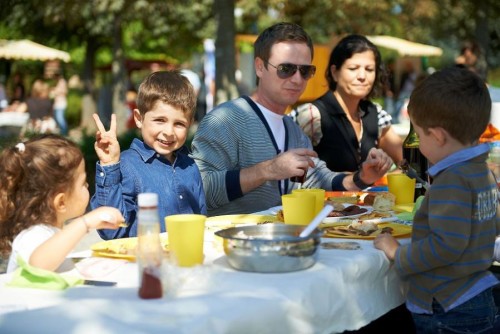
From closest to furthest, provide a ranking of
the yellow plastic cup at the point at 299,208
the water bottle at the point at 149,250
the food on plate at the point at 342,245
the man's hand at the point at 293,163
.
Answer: the water bottle at the point at 149,250, the food on plate at the point at 342,245, the yellow plastic cup at the point at 299,208, the man's hand at the point at 293,163

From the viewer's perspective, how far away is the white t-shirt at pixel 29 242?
2551 millimetres

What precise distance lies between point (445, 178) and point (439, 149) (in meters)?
0.15

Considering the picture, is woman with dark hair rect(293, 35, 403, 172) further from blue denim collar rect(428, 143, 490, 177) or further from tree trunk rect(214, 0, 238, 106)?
tree trunk rect(214, 0, 238, 106)

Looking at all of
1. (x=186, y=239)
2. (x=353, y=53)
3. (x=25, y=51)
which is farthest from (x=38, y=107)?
(x=186, y=239)

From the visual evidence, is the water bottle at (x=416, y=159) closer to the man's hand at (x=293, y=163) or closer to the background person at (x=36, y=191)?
the man's hand at (x=293, y=163)

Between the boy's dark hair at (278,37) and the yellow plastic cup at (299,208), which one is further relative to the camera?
the boy's dark hair at (278,37)

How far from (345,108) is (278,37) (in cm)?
137

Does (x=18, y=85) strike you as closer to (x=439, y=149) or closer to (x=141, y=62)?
(x=141, y=62)

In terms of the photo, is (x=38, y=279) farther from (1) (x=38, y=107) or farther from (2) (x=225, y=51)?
(1) (x=38, y=107)

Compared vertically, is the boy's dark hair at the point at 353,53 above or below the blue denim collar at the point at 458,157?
above

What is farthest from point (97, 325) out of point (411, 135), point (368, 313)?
point (411, 135)

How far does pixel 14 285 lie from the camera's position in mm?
2385

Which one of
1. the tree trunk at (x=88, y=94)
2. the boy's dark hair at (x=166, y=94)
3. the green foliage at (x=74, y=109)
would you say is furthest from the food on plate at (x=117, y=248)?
the green foliage at (x=74, y=109)

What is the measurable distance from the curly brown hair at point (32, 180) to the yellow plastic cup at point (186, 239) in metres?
0.41
